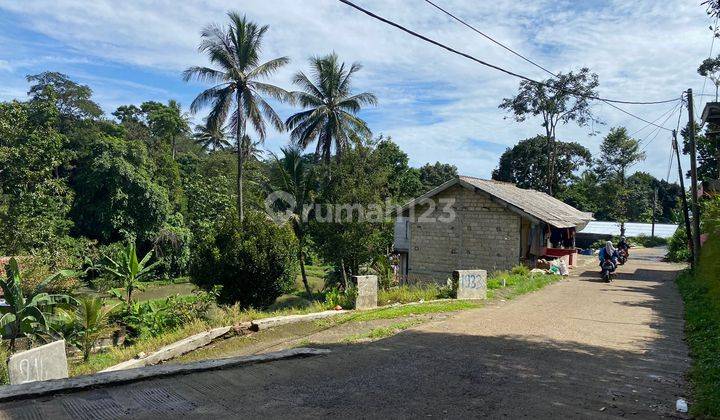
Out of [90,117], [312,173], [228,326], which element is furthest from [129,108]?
[228,326]

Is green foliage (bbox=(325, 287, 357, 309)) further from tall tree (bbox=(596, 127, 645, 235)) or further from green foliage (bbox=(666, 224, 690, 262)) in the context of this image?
tall tree (bbox=(596, 127, 645, 235))

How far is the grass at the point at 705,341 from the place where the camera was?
16.1 feet

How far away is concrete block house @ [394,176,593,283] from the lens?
1950 centimetres

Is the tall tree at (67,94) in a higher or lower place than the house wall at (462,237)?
higher

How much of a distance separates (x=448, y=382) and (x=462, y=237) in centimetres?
1527

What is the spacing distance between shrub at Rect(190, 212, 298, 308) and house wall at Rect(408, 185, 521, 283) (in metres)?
7.33

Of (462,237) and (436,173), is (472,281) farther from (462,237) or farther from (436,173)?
(436,173)

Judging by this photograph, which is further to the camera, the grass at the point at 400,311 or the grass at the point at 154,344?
the grass at the point at 400,311

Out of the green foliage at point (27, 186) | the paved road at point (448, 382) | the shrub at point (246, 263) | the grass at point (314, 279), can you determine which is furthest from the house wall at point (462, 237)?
the green foliage at point (27, 186)

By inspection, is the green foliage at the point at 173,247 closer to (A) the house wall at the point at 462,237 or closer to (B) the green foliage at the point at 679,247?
(A) the house wall at the point at 462,237

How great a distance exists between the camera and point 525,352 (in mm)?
7223

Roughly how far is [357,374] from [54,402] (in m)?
3.22

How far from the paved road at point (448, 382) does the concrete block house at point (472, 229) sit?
32.6 feet

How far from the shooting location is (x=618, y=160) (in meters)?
44.2
